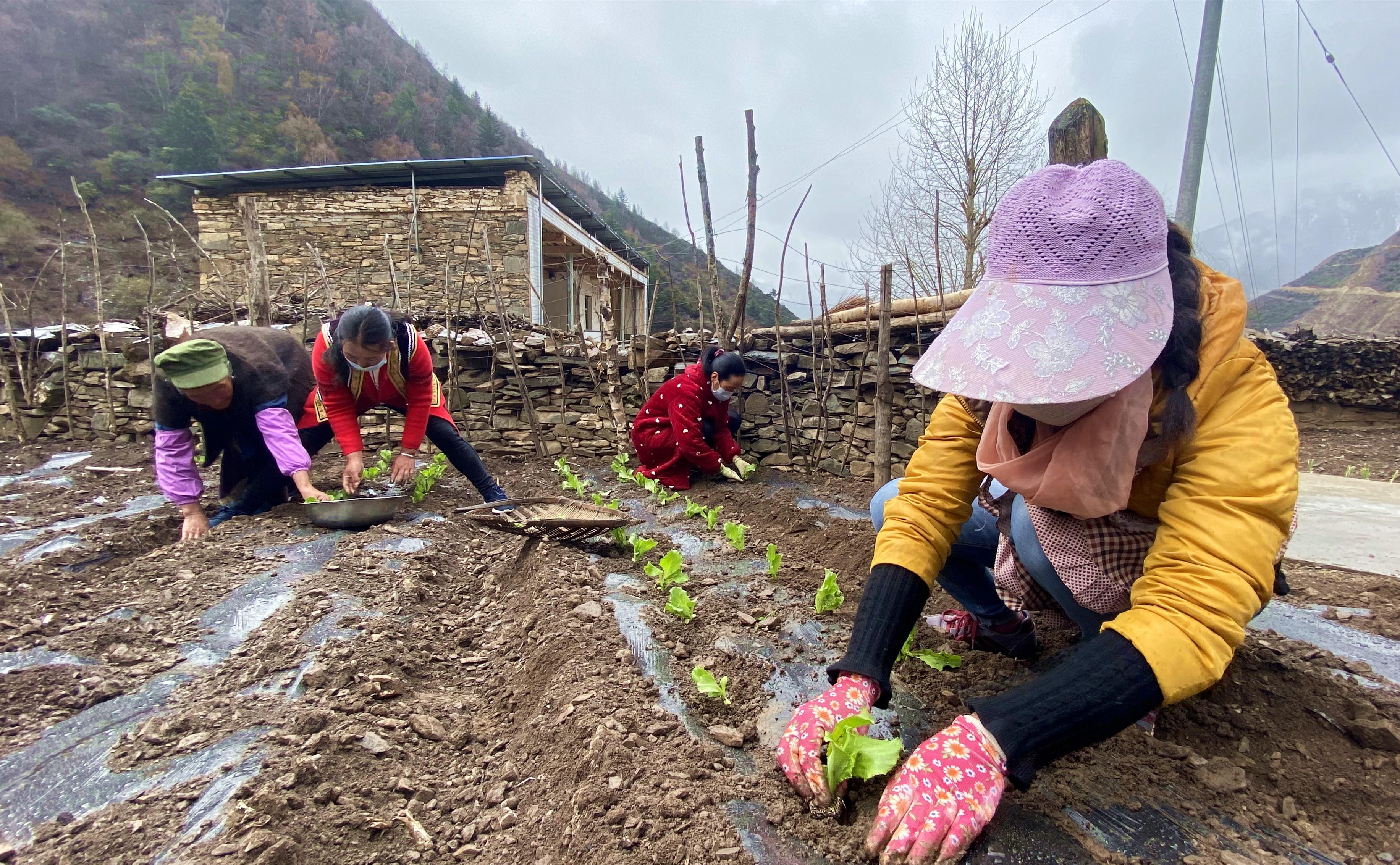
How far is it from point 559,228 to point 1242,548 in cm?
1455

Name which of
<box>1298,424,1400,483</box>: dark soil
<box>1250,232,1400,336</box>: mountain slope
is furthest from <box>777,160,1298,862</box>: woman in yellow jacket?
<box>1250,232,1400,336</box>: mountain slope

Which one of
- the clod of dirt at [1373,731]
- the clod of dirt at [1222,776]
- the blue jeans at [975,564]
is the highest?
the blue jeans at [975,564]

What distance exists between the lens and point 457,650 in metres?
2.46

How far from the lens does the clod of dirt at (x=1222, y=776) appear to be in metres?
1.39

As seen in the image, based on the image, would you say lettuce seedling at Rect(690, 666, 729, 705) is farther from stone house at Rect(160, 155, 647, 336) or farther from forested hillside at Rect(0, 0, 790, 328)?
forested hillside at Rect(0, 0, 790, 328)

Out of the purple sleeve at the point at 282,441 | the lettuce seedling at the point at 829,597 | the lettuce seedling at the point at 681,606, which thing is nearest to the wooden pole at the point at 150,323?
the purple sleeve at the point at 282,441

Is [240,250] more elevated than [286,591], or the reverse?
[240,250]

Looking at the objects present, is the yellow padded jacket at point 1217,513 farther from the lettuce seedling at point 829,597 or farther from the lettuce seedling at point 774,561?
the lettuce seedling at point 774,561

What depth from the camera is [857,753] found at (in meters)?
1.24

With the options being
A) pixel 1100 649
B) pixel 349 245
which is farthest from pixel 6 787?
pixel 349 245

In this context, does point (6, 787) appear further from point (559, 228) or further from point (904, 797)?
point (559, 228)

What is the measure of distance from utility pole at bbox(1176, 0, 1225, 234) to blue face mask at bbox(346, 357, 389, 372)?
22.6 feet

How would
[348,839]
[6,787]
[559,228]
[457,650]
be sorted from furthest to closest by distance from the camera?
[559,228] < [457,650] < [6,787] < [348,839]

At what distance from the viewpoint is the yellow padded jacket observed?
1.10 m
